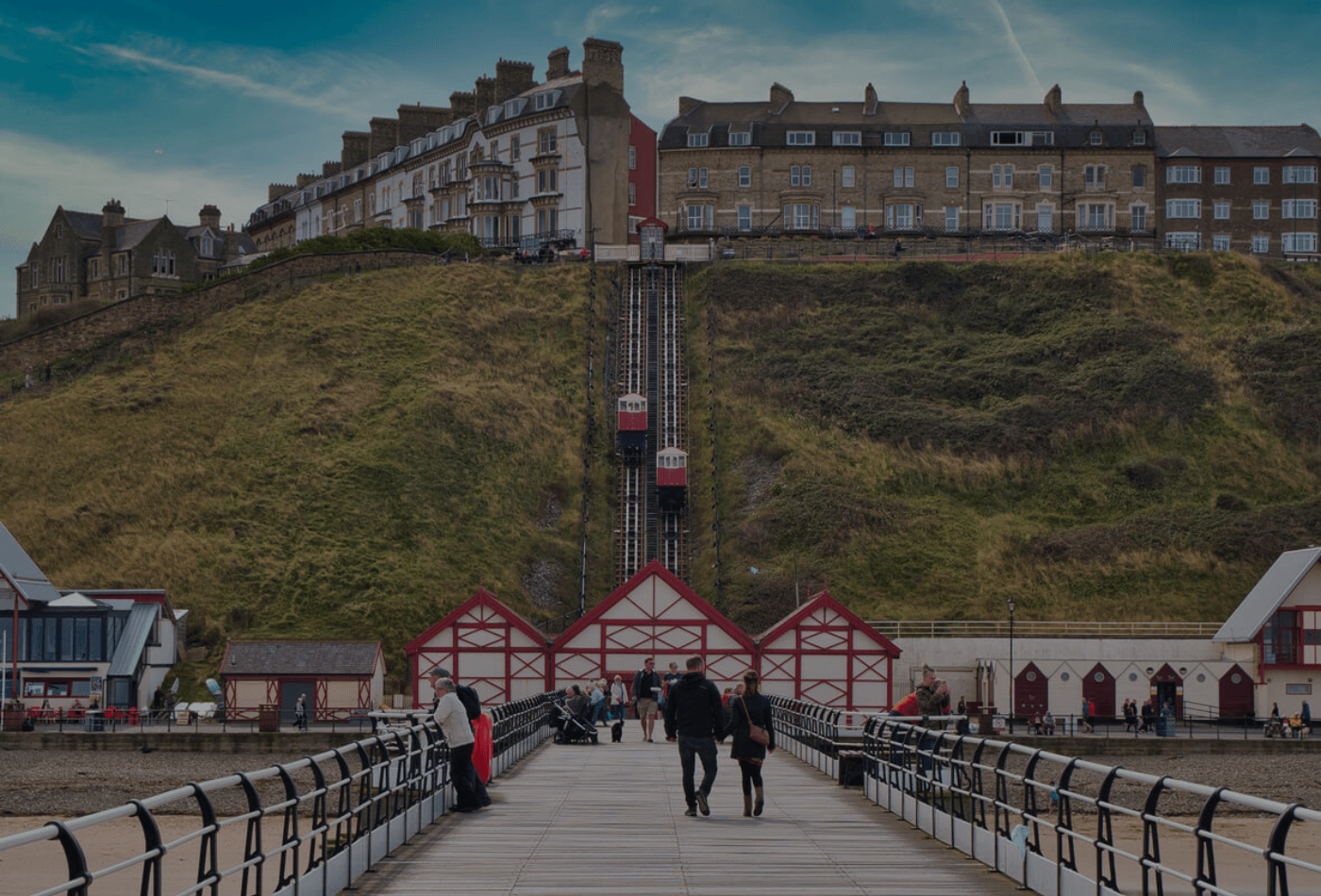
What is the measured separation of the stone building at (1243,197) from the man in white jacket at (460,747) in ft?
314

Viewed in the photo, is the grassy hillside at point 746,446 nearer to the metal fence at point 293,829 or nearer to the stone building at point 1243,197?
the stone building at point 1243,197

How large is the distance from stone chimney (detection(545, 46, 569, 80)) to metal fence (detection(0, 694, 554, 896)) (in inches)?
3357

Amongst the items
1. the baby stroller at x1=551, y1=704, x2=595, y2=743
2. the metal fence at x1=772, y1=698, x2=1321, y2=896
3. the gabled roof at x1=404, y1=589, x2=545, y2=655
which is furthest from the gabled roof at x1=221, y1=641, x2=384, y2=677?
the metal fence at x1=772, y1=698, x2=1321, y2=896

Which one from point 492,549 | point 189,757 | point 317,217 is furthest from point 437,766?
point 317,217

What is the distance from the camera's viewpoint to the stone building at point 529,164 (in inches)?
4055

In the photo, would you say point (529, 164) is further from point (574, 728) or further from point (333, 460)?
point (574, 728)

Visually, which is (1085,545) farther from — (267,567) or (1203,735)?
(267,567)

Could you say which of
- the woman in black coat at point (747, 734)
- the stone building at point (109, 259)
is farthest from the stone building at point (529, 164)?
the woman in black coat at point (747, 734)

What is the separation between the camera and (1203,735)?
164 feet

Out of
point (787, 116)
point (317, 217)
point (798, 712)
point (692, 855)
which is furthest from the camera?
point (317, 217)

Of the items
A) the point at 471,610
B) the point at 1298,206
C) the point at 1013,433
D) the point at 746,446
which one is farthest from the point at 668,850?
the point at 1298,206

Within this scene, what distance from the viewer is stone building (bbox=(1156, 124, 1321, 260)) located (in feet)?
353

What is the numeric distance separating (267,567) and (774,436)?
26730 millimetres

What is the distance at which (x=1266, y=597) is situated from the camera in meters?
56.6
